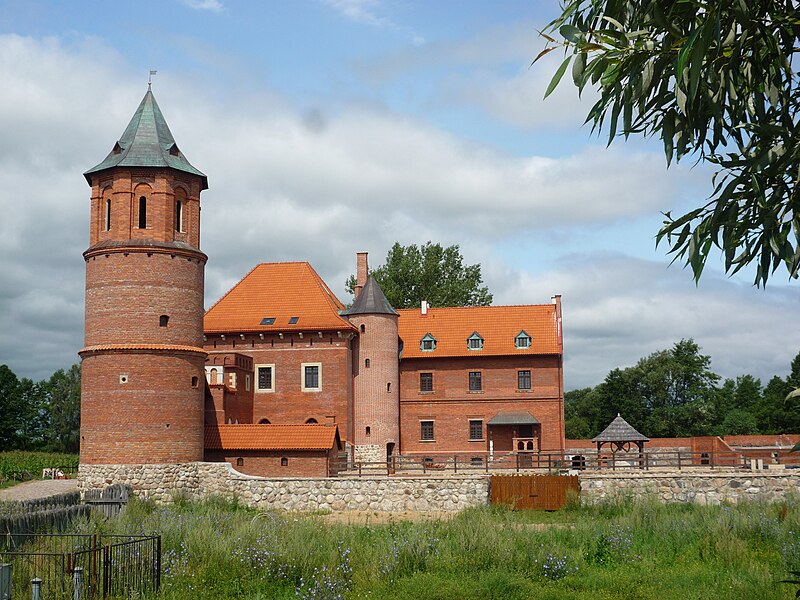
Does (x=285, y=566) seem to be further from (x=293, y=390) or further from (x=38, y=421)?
(x=38, y=421)

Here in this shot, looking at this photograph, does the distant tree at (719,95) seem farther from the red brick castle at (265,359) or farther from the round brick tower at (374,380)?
the round brick tower at (374,380)

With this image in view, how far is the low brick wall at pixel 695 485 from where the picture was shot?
95.0ft

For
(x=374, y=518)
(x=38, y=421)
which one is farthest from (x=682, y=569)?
(x=38, y=421)

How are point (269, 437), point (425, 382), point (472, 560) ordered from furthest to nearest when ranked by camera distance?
point (425, 382)
point (269, 437)
point (472, 560)

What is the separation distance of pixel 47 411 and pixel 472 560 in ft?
239

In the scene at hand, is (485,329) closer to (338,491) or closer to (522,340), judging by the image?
(522,340)

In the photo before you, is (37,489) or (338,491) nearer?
(338,491)

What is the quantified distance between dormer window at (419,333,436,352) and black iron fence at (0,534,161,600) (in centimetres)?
2895

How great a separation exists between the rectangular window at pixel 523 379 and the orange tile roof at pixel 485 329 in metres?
1.09

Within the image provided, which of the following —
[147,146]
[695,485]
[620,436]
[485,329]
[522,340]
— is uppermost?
[147,146]

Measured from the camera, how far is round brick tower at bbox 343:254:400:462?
38.9 metres

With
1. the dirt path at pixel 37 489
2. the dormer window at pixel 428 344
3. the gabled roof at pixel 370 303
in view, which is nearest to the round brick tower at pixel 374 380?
the gabled roof at pixel 370 303

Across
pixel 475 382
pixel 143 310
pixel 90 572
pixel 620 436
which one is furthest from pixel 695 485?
pixel 90 572

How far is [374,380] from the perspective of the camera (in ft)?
128
